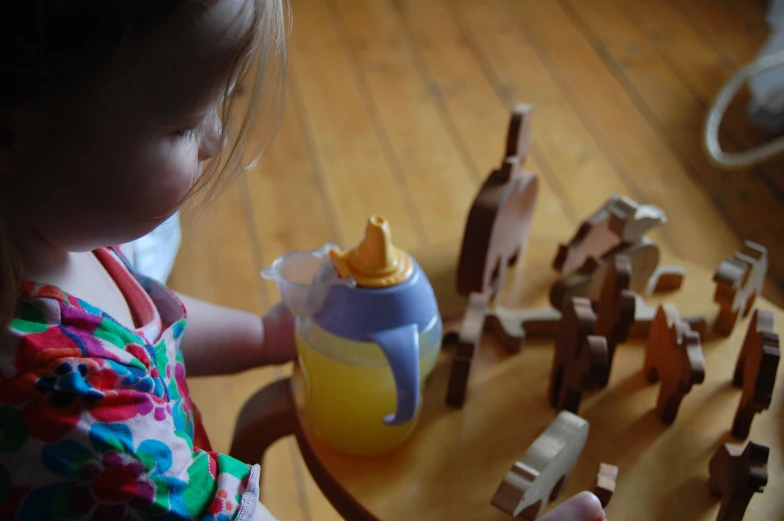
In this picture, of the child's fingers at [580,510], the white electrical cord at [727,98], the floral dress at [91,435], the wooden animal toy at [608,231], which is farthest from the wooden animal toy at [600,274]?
the white electrical cord at [727,98]

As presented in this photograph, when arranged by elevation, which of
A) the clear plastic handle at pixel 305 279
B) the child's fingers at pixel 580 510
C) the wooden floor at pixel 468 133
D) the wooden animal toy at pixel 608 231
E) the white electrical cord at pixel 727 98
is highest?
the clear plastic handle at pixel 305 279

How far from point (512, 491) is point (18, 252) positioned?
0.32m

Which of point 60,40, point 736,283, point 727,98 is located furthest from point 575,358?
point 727,98

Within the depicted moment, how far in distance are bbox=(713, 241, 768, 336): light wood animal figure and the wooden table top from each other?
0.05 ft

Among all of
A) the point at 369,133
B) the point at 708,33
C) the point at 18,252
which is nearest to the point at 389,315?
the point at 18,252

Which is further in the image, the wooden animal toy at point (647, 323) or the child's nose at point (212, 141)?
the wooden animal toy at point (647, 323)

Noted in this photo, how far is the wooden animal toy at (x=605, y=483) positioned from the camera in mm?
540

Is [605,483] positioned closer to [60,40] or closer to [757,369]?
[757,369]

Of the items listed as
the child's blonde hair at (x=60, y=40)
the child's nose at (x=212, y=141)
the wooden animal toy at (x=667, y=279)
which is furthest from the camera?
the wooden animal toy at (x=667, y=279)

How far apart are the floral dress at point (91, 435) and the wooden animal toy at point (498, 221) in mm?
264

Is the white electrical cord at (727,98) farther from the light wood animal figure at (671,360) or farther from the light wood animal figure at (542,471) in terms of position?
the light wood animal figure at (542,471)

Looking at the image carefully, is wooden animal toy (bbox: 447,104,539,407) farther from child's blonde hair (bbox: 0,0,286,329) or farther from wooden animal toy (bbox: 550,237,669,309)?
child's blonde hair (bbox: 0,0,286,329)

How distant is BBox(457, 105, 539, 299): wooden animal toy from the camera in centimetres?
68

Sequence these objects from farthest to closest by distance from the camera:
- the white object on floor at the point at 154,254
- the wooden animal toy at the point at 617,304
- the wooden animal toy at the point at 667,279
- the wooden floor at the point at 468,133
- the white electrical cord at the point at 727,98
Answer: the wooden floor at the point at 468,133
the white electrical cord at the point at 727,98
the white object on floor at the point at 154,254
the wooden animal toy at the point at 667,279
the wooden animal toy at the point at 617,304
